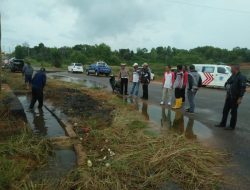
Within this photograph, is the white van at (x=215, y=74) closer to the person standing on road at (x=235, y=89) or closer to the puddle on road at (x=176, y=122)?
the puddle on road at (x=176, y=122)

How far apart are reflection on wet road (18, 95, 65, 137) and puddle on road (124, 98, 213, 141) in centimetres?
278

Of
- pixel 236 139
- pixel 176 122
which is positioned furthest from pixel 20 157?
pixel 176 122

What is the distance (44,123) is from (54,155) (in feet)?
12.3

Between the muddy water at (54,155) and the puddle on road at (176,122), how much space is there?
268 cm

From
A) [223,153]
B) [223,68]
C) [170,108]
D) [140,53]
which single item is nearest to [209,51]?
[140,53]

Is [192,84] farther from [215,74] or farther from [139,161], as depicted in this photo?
[215,74]

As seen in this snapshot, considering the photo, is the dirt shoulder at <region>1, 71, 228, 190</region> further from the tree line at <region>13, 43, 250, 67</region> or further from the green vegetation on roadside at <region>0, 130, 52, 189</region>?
the tree line at <region>13, 43, 250, 67</region>

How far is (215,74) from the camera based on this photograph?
88.2 feet

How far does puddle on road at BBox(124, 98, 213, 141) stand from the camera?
29.2ft

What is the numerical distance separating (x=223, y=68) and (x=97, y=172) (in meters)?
22.7

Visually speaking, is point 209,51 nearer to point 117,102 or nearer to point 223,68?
point 223,68

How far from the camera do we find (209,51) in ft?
279

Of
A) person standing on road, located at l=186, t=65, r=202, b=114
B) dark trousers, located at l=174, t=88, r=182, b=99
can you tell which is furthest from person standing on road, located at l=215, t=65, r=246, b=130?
dark trousers, located at l=174, t=88, r=182, b=99

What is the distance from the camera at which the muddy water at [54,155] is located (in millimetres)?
5973
